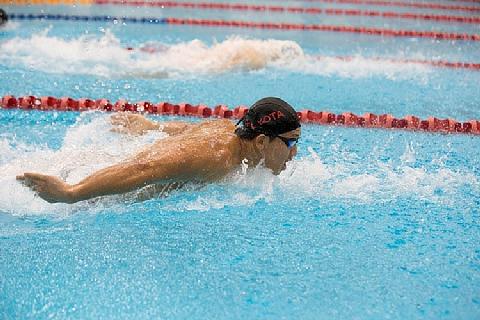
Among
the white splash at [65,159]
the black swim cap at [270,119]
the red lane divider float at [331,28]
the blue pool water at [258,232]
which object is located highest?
the red lane divider float at [331,28]

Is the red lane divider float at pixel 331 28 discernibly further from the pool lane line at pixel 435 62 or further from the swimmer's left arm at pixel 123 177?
the swimmer's left arm at pixel 123 177

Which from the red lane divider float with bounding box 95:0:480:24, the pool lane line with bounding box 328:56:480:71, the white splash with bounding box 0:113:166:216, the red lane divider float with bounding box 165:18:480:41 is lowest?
the white splash with bounding box 0:113:166:216

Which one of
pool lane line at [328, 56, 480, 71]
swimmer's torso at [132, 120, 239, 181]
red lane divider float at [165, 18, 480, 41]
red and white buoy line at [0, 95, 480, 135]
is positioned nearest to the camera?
swimmer's torso at [132, 120, 239, 181]

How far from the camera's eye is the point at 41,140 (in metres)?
4.17

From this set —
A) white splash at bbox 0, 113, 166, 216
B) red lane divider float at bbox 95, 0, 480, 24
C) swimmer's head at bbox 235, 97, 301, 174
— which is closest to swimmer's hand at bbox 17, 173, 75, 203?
white splash at bbox 0, 113, 166, 216

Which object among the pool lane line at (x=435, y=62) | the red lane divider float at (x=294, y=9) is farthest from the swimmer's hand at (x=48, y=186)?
the red lane divider float at (x=294, y=9)

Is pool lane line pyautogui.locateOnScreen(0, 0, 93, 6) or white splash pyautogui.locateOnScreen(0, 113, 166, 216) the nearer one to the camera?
white splash pyautogui.locateOnScreen(0, 113, 166, 216)

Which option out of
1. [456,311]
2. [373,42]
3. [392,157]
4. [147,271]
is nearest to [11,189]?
[147,271]

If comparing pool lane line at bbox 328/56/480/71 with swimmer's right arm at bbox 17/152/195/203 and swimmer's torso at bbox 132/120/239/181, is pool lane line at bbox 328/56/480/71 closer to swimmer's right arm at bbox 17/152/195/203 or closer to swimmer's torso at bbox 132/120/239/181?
swimmer's torso at bbox 132/120/239/181

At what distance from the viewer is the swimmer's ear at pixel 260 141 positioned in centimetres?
281

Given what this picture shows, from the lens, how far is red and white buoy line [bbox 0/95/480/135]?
4.75m

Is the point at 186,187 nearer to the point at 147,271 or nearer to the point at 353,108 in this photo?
the point at 147,271

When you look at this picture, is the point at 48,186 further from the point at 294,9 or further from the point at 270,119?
the point at 294,9

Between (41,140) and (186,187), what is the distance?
5.38 ft
